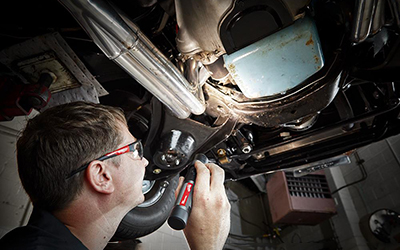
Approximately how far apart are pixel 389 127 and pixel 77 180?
1391mm

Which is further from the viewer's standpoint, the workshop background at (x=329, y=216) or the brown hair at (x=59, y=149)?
the workshop background at (x=329, y=216)

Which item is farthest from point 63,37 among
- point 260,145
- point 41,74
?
point 260,145

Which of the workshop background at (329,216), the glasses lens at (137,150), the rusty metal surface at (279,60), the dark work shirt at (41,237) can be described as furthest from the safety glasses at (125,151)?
the workshop background at (329,216)

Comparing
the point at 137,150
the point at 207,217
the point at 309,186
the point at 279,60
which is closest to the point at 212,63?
the point at 279,60

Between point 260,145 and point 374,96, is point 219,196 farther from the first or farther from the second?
point 374,96

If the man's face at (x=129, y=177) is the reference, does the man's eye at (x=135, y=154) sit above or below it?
above

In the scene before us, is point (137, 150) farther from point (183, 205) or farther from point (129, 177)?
point (183, 205)

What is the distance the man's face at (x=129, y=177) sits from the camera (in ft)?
2.52

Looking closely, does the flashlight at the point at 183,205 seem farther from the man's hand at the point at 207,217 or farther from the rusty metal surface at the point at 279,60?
the rusty metal surface at the point at 279,60

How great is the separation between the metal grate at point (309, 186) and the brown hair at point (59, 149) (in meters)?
2.94

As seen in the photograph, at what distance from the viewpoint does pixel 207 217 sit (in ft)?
2.45

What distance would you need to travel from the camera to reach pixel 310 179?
10.9 ft

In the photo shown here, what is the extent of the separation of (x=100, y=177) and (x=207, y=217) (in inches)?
15.1

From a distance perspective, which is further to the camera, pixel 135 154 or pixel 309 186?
pixel 309 186
